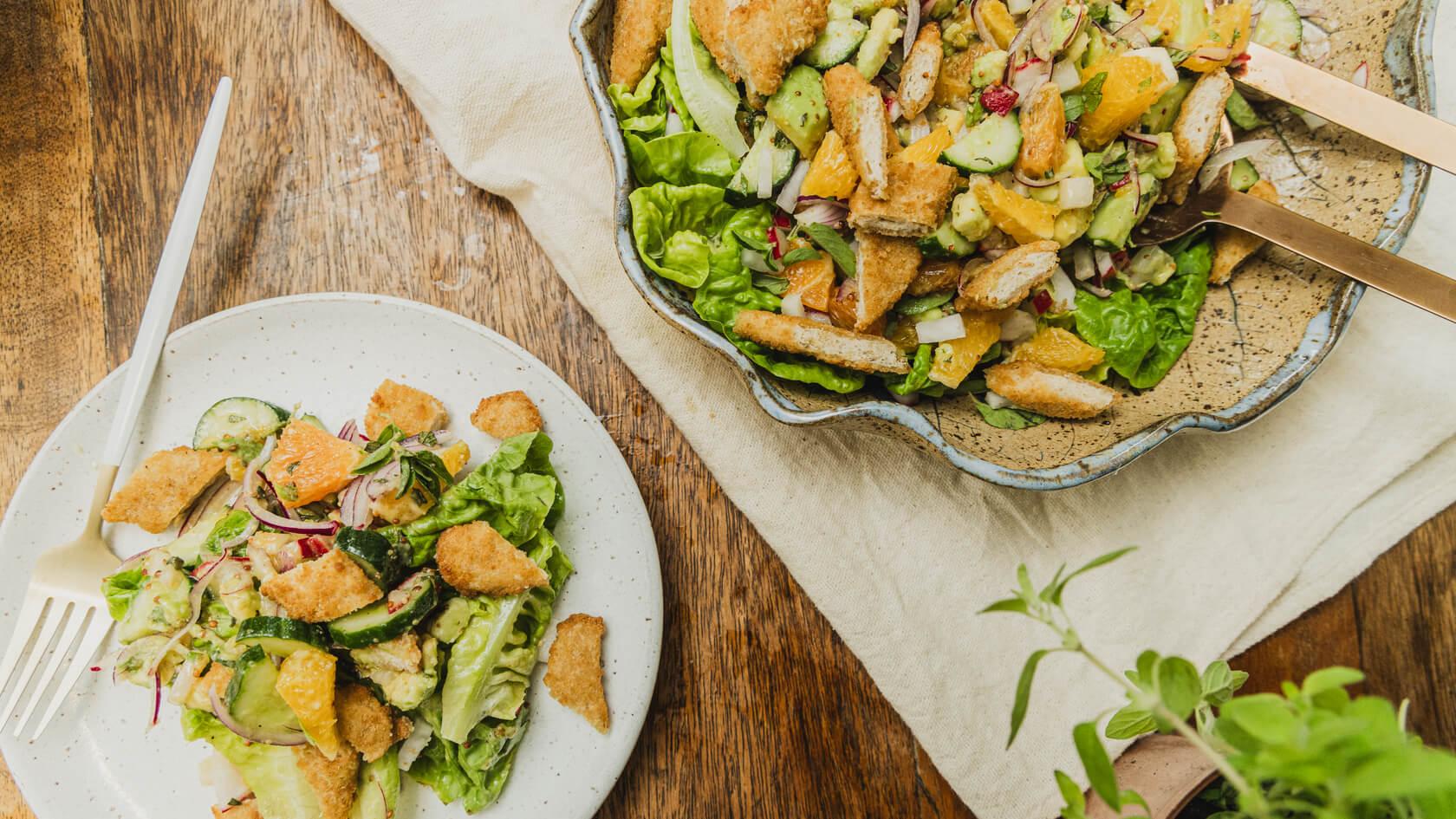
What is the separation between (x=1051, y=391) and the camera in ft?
5.99

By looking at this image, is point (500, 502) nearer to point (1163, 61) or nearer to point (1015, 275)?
point (1015, 275)

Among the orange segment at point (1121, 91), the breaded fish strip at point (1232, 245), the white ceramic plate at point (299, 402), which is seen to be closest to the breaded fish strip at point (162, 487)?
the white ceramic plate at point (299, 402)

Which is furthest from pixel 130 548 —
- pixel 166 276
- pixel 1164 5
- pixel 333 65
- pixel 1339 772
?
pixel 1164 5

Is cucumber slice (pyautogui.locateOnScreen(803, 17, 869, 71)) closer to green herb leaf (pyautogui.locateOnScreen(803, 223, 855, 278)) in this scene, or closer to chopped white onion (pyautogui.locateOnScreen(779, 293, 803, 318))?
green herb leaf (pyautogui.locateOnScreen(803, 223, 855, 278))

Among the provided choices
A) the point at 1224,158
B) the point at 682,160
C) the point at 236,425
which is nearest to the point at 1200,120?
the point at 1224,158

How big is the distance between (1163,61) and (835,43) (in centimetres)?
68

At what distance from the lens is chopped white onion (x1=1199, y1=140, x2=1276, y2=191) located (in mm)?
1907

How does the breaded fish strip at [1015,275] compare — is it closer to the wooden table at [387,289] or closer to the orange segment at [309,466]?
the wooden table at [387,289]

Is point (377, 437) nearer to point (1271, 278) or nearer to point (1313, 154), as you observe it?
point (1271, 278)

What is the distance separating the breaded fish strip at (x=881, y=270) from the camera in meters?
1.80

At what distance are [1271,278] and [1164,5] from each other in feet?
2.14

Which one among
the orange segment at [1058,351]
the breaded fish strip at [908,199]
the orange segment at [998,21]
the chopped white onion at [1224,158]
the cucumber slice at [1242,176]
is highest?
the orange segment at [998,21]

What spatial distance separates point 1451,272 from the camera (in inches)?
86.2

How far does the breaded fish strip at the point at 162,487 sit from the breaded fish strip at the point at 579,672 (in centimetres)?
91
